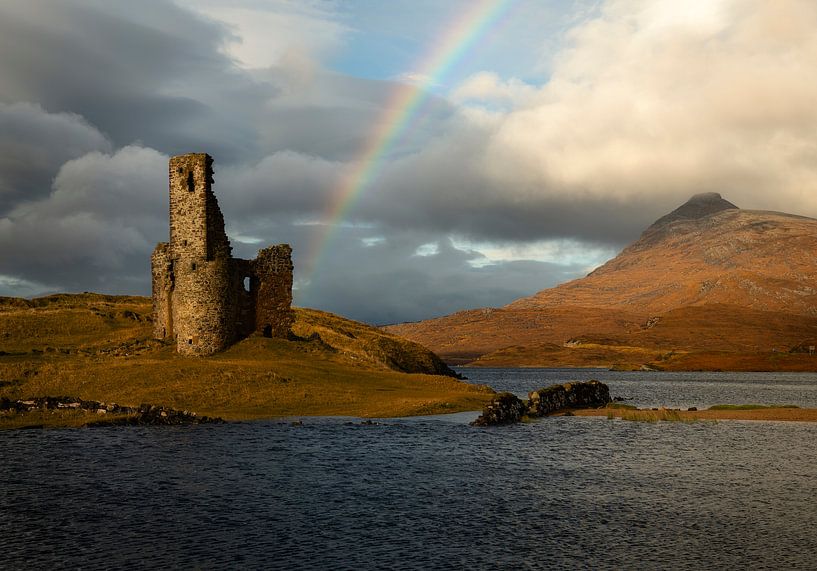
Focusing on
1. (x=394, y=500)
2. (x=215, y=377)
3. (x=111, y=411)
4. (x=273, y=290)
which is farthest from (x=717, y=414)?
(x=111, y=411)

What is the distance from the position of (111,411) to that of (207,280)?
76.9 ft

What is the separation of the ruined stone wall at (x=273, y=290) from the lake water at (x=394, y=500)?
102ft

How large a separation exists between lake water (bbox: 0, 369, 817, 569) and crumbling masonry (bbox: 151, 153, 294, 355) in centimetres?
2563

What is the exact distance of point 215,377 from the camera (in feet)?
191

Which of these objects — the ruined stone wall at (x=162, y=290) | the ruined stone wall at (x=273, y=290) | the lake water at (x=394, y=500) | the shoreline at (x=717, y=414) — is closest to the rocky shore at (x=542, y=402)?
the shoreline at (x=717, y=414)

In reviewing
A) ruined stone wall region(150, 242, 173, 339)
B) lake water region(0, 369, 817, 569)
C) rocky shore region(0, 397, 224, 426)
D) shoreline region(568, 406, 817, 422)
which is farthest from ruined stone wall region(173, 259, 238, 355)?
shoreline region(568, 406, 817, 422)

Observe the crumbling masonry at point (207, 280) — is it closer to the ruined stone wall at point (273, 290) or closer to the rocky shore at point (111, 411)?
the ruined stone wall at point (273, 290)

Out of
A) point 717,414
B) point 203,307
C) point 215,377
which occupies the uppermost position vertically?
point 203,307

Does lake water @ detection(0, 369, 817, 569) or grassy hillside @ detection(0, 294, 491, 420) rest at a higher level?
grassy hillside @ detection(0, 294, 491, 420)

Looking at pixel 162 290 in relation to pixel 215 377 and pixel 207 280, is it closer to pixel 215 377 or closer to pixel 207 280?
pixel 207 280

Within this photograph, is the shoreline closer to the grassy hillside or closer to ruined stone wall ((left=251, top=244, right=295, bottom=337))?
the grassy hillside

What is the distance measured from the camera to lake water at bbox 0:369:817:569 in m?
20.8

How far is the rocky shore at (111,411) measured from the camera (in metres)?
47.4

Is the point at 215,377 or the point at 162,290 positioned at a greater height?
the point at 162,290
